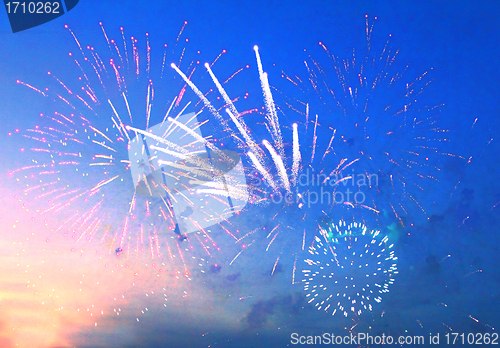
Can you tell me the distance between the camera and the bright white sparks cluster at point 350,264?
179 inches

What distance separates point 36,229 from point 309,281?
484cm

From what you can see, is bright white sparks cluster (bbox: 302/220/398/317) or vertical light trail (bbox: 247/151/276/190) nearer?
vertical light trail (bbox: 247/151/276/190)

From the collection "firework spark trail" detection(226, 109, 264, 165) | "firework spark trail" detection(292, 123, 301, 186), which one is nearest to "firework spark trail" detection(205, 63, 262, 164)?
"firework spark trail" detection(226, 109, 264, 165)

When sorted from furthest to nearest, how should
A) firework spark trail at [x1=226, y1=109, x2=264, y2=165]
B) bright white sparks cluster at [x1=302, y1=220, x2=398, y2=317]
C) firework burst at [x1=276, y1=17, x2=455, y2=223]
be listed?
bright white sparks cluster at [x1=302, y1=220, x2=398, y2=317]
firework spark trail at [x1=226, y1=109, x2=264, y2=165]
firework burst at [x1=276, y1=17, x2=455, y2=223]

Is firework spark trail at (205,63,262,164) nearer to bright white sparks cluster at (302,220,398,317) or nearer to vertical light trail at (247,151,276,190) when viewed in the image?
vertical light trail at (247,151,276,190)

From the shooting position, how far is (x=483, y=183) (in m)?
4.45

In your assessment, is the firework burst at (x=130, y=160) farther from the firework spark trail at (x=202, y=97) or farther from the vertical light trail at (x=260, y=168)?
the vertical light trail at (x=260, y=168)

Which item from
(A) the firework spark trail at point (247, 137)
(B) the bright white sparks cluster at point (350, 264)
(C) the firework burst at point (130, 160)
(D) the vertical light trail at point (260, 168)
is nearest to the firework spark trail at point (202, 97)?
(C) the firework burst at point (130, 160)

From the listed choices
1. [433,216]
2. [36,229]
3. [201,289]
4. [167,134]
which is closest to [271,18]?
[167,134]

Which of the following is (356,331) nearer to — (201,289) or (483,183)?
(201,289)

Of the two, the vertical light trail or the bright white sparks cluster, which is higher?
the vertical light trail

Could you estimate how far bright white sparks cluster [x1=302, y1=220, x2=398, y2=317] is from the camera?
4.54m

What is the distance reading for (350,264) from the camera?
4.56 metres

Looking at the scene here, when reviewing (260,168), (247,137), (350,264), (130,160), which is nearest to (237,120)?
(247,137)
